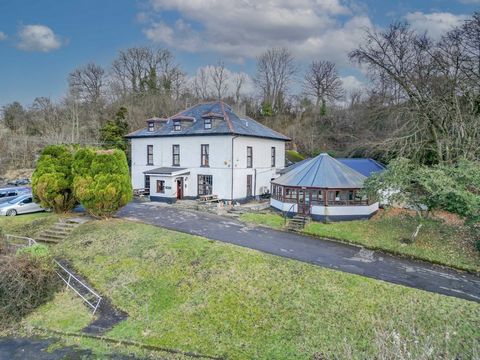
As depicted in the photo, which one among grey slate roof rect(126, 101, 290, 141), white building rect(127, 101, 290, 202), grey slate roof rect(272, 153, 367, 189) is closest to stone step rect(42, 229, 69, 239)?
white building rect(127, 101, 290, 202)

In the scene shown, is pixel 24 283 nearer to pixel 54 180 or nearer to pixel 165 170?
pixel 54 180

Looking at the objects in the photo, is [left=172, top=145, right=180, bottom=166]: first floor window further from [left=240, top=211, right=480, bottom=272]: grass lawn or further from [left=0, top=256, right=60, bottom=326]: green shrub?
[left=0, top=256, right=60, bottom=326]: green shrub

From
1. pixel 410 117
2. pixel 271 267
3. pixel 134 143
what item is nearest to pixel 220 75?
pixel 134 143

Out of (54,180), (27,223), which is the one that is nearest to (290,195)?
(54,180)

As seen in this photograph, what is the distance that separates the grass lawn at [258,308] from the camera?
972 cm

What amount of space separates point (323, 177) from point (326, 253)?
24.9 ft

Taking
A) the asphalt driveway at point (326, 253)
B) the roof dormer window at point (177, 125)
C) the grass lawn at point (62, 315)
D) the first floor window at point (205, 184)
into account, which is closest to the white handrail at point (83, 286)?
the grass lawn at point (62, 315)

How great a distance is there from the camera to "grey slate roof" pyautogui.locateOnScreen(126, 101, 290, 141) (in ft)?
91.0

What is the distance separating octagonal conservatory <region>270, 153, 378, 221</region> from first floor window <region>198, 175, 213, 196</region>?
7.11 m

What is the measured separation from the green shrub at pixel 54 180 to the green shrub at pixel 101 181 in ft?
5.53

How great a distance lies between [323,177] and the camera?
73.8 ft

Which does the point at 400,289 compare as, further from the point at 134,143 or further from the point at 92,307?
the point at 134,143

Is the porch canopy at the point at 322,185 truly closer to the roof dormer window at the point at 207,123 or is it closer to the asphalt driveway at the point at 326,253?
the asphalt driveway at the point at 326,253

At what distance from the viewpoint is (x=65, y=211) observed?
74.5 ft
